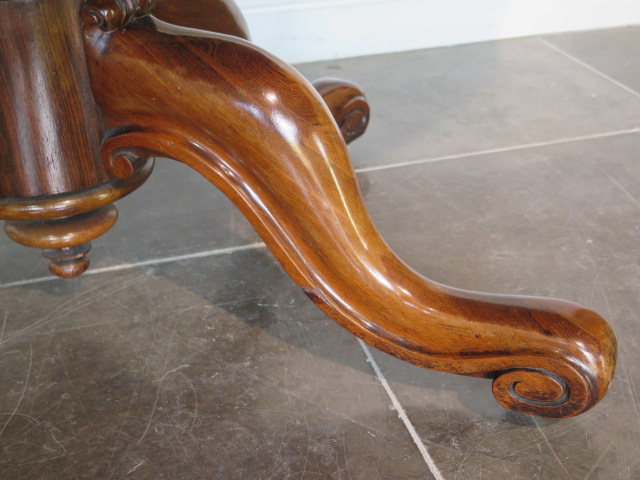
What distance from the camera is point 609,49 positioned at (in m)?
1.53

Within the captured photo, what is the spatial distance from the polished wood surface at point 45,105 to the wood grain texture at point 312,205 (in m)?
0.01

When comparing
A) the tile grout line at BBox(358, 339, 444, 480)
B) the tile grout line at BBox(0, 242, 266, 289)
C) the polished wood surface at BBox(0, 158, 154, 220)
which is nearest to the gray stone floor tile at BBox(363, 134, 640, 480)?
the tile grout line at BBox(358, 339, 444, 480)

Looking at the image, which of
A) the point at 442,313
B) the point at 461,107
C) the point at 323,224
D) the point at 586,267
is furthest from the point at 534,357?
the point at 461,107

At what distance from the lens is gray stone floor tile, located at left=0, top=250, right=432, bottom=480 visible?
60cm

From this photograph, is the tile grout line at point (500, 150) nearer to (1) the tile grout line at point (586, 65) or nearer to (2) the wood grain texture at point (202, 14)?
(1) the tile grout line at point (586, 65)

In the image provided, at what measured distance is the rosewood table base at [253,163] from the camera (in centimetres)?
53

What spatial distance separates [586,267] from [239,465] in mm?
440

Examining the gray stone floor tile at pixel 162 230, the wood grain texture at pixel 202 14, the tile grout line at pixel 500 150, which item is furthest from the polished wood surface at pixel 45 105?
the tile grout line at pixel 500 150

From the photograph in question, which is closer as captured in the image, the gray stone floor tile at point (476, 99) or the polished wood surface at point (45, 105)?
the polished wood surface at point (45, 105)

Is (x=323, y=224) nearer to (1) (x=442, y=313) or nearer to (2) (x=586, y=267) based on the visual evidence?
(1) (x=442, y=313)

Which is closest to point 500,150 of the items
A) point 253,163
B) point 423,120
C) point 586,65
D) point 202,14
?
point 423,120

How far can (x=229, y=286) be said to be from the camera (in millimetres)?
820

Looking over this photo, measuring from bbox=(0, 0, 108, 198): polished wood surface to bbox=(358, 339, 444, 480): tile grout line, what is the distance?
282 mm

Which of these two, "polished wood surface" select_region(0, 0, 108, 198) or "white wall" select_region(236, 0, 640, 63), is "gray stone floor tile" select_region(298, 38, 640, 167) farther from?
"polished wood surface" select_region(0, 0, 108, 198)
